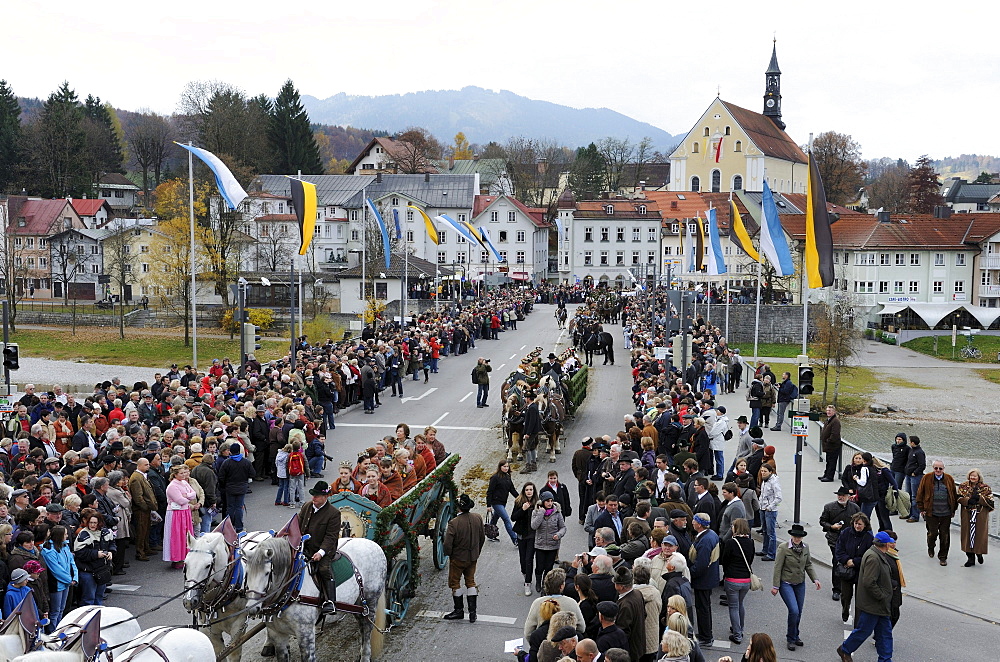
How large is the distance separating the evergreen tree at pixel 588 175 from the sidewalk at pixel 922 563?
9168cm

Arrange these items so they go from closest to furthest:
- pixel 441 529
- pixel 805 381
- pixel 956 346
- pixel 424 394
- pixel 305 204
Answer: pixel 441 529 < pixel 805 381 < pixel 424 394 < pixel 305 204 < pixel 956 346

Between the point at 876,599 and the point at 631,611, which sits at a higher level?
the point at 631,611

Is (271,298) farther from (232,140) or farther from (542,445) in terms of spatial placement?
(542,445)

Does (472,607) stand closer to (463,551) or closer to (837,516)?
(463,551)

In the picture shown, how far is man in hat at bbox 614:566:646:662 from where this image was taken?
855 centimetres

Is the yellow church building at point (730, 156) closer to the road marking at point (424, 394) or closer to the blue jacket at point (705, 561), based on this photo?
the road marking at point (424, 394)

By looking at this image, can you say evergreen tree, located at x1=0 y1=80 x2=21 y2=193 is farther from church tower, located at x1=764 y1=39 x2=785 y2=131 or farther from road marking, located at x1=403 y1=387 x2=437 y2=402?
church tower, located at x1=764 y1=39 x2=785 y2=131

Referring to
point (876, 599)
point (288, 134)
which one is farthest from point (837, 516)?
point (288, 134)

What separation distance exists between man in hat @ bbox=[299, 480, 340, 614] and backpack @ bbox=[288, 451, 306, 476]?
633 cm

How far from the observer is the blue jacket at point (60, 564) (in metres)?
10.2

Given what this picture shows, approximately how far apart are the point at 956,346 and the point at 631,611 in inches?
2242

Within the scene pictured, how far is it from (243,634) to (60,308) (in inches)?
2489

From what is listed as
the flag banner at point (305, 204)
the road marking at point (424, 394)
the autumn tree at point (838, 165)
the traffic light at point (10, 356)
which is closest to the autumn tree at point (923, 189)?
the autumn tree at point (838, 165)

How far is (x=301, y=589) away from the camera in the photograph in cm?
902
